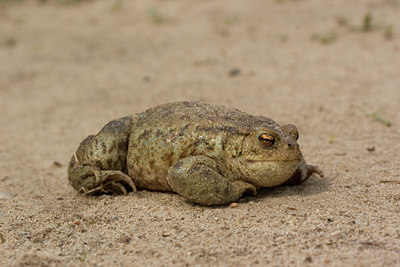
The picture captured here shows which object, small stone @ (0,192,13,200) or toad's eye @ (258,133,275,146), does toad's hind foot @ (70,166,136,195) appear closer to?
small stone @ (0,192,13,200)

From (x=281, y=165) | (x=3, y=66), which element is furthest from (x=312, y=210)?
(x=3, y=66)

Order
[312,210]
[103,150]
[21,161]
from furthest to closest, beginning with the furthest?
[21,161], [103,150], [312,210]

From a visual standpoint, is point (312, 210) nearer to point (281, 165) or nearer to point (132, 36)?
point (281, 165)

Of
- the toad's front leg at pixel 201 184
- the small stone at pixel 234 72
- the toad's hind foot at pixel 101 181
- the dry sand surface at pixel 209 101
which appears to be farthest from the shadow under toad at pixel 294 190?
the small stone at pixel 234 72

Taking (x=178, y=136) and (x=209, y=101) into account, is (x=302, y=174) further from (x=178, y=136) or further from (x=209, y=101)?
(x=209, y=101)

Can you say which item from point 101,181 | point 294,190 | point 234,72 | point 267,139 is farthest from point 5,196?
point 234,72

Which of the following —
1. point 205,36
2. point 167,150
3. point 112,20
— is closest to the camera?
point 167,150
